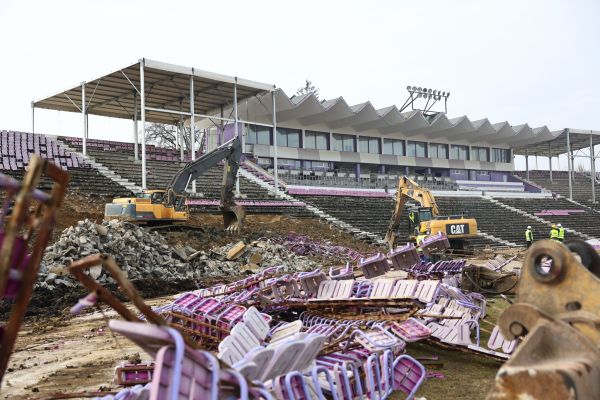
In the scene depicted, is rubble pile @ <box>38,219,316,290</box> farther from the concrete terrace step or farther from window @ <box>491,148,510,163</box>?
window @ <box>491,148,510,163</box>

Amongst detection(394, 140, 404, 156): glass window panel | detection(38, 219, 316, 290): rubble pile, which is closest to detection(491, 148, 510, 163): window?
detection(394, 140, 404, 156): glass window panel

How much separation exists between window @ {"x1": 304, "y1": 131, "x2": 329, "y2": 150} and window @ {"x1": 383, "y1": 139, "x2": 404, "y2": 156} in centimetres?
691

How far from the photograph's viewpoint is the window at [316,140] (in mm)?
44875

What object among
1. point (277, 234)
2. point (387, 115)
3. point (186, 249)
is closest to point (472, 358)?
point (186, 249)

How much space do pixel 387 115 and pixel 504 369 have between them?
150ft

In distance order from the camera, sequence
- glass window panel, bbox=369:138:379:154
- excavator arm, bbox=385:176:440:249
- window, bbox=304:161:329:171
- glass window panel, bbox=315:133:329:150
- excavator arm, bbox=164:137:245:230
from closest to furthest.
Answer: excavator arm, bbox=164:137:245:230, excavator arm, bbox=385:176:440:249, window, bbox=304:161:329:171, glass window panel, bbox=315:133:329:150, glass window panel, bbox=369:138:379:154

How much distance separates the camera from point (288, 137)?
43.7 m

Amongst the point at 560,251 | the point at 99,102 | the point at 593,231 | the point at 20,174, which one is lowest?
the point at 593,231

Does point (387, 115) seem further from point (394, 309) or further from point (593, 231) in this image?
point (394, 309)

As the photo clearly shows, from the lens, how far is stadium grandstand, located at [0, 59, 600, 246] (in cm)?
3059

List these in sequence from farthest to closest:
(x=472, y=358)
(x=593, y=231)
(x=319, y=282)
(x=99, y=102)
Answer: (x=593, y=231), (x=99, y=102), (x=319, y=282), (x=472, y=358)

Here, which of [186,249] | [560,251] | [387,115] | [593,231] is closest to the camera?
[560,251]

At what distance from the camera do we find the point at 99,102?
3528cm

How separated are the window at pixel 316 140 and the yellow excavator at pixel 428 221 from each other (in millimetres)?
22007
